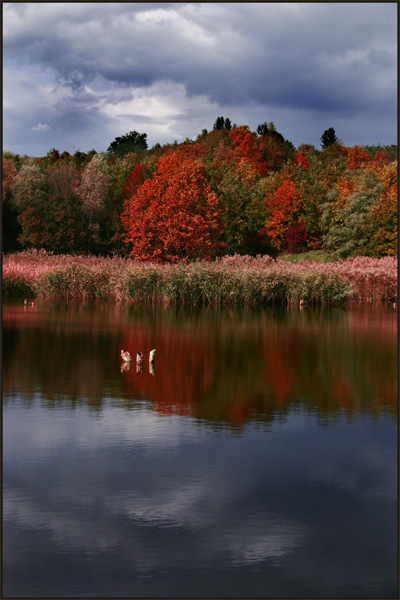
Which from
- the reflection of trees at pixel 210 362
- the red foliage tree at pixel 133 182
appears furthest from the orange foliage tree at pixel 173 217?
the reflection of trees at pixel 210 362

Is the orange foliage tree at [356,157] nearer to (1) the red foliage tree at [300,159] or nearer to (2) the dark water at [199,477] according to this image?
(1) the red foliage tree at [300,159]

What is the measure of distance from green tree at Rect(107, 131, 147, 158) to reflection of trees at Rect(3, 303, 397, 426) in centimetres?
7349

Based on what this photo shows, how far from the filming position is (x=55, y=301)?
31.5 meters

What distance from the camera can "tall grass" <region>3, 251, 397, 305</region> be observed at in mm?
30641

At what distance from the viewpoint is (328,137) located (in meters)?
96.0

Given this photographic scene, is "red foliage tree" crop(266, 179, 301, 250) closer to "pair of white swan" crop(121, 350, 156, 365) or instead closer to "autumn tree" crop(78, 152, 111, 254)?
"autumn tree" crop(78, 152, 111, 254)

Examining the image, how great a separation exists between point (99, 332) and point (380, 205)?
3325 cm

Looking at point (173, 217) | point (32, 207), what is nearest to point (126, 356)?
point (173, 217)

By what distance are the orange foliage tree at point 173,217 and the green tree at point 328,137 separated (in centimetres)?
5313

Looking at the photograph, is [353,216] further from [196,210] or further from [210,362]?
[210,362]

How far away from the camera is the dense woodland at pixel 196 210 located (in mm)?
44594

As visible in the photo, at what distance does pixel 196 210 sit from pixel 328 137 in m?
55.4

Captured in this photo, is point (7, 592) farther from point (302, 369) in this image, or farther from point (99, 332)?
point (99, 332)

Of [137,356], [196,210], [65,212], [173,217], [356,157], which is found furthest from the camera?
[356,157]
